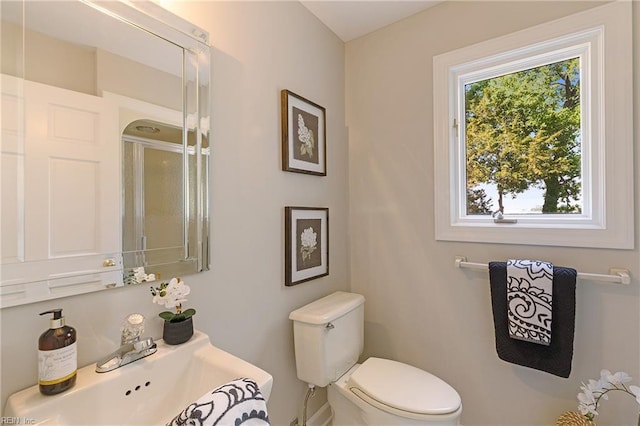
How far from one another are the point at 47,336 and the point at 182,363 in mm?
354

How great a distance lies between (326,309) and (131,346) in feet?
2.71

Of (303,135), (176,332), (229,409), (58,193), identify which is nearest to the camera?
(229,409)

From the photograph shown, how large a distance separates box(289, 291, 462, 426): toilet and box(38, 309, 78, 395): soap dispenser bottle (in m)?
0.85

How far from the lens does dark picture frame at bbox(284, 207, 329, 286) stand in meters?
1.42

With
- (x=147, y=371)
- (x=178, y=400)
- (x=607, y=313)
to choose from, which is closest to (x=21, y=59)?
(x=147, y=371)

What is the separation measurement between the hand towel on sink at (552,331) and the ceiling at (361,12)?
57.9 inches

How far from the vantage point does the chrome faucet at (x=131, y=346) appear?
30.8 inches

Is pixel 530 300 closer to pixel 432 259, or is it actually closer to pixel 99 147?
pixel 432 259

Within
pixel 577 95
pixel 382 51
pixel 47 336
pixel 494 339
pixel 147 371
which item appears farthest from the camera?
pixel 382 51

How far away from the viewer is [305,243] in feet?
5.01

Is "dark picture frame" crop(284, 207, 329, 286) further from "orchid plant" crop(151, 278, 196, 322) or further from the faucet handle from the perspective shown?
the faucet handle

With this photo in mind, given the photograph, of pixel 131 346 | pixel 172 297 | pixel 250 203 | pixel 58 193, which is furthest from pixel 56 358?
pixel 250 203

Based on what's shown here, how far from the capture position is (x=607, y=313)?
3.96 feet

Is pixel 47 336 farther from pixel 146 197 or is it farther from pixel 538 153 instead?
pixel 538 153
